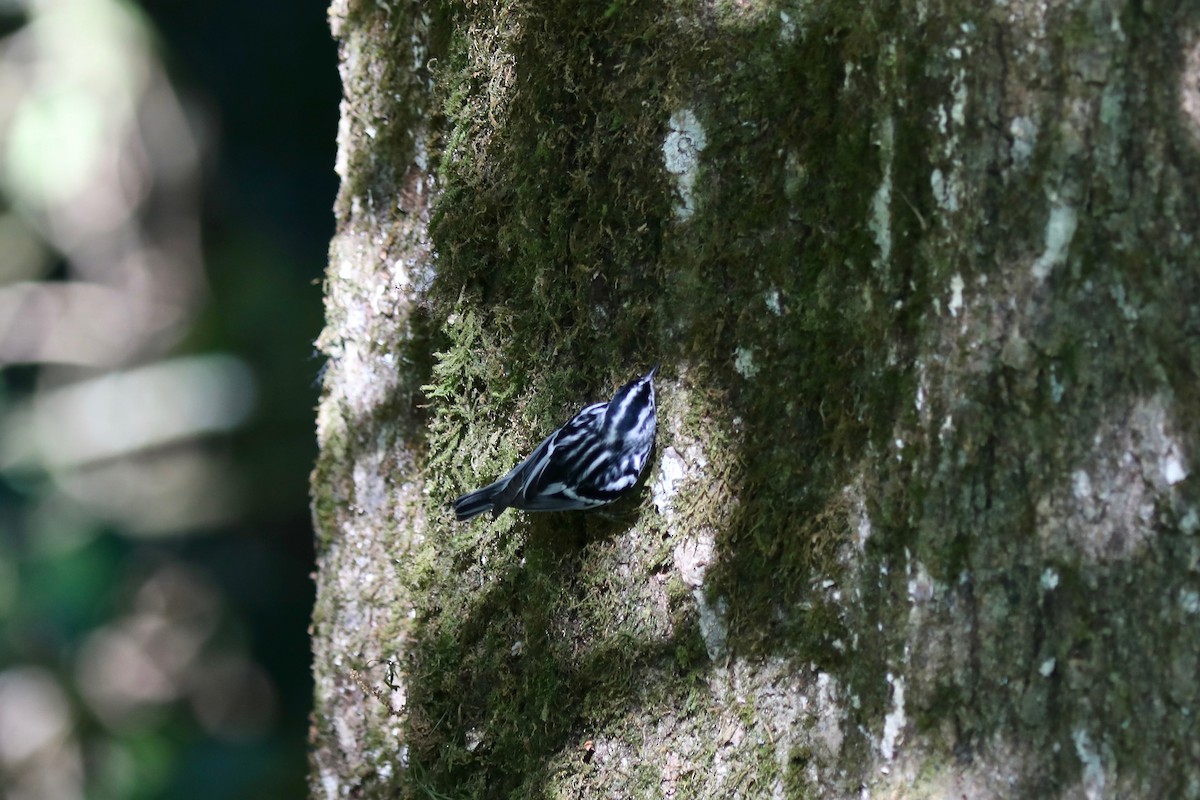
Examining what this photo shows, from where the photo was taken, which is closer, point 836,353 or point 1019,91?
point 1019,91

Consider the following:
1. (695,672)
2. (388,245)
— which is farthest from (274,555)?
(695,672)

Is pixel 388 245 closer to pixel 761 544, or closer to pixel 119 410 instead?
pixel 761 544

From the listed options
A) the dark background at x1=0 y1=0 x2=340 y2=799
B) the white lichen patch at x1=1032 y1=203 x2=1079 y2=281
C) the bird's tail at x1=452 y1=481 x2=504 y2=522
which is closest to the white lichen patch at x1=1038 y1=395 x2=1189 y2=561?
the white lichen patch at x1=1032 y1=203 x2=1079 y2=281

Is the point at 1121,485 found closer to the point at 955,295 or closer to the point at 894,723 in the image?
the point at 955,295

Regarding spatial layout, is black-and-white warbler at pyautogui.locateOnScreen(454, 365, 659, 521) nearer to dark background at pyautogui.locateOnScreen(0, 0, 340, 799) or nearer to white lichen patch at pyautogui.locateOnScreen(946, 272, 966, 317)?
white lichen patch at pyautogui.locateOnScreen(946, 272, 966, 317)

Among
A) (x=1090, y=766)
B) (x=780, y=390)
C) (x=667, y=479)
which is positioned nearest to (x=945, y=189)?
(x=780, y=390)

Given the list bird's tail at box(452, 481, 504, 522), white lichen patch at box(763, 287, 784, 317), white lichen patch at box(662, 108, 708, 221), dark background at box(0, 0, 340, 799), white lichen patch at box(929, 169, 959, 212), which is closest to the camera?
white lichen patch at box(929, 169, 959, 212)

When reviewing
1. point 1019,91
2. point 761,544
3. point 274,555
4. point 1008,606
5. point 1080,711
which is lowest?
point 1080,711

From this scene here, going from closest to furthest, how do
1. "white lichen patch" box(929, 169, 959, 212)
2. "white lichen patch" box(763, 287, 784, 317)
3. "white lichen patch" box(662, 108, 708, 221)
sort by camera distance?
"white lichen patch" box(929, 169, 959, 212) < "white lichen patch" box(763, 287, 784, 317) < "white lichen patch" box(662, 108, 708, 221)

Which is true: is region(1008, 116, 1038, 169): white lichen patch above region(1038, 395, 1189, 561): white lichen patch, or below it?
above
